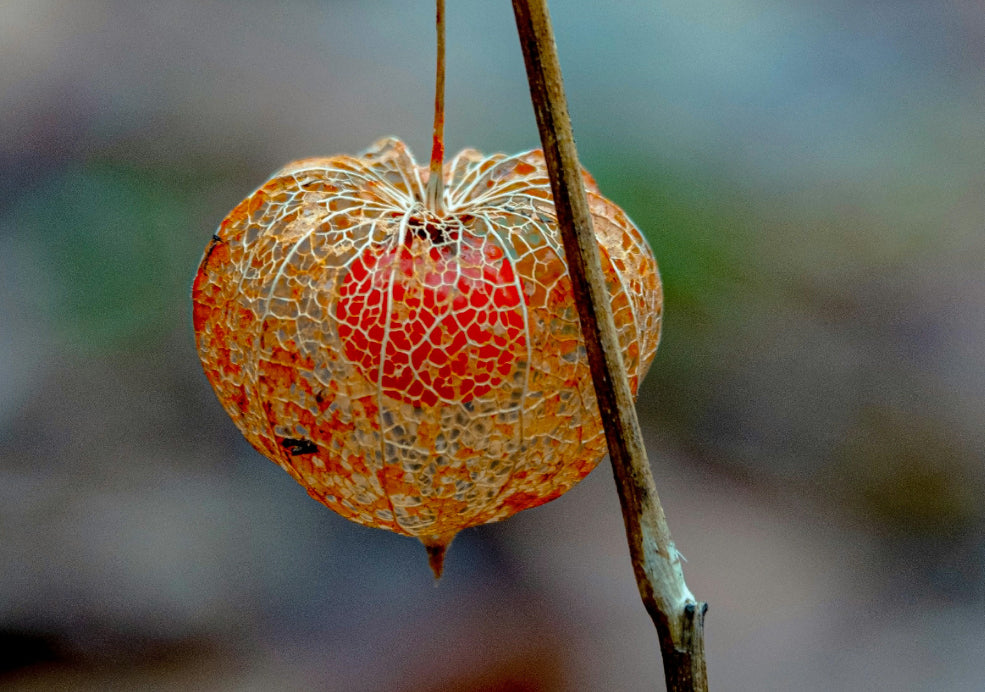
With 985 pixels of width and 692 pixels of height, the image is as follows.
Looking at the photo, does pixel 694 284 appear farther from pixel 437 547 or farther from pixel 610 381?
pixel 610 381

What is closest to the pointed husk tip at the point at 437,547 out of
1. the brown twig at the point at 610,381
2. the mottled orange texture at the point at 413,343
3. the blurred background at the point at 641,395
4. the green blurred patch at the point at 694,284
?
the mottled orange texture at the point at 413,343

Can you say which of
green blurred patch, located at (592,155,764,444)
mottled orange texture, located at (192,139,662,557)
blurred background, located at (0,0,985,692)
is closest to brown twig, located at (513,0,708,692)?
mottled orange texture, located at (192,139,662,557)

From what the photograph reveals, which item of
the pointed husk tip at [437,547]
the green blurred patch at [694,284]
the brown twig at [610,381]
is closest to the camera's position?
the brown twig at [610,381]

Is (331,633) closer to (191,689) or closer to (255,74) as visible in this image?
(191,689)

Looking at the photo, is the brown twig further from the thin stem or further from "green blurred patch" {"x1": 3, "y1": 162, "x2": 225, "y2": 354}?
"green blurred patch" {"x1": 3, "y1": 162, "x2": 225, "y2": 354}

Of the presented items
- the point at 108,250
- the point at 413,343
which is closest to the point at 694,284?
the point at 108,250

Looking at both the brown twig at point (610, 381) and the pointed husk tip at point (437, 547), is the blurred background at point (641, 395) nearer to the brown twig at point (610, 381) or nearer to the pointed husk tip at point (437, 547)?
the pointed husk tip at point (437, 547)
